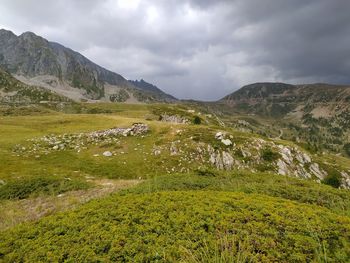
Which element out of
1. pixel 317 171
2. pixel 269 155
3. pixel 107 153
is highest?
pixel 269 155

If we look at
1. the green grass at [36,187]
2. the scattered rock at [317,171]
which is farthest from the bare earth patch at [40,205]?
the scattered rock at [317,171]

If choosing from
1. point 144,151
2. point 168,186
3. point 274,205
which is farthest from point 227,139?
point 274,205

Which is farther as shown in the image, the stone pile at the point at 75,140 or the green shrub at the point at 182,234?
the stone pile at the point at 75,140

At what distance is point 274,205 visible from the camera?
43.1 feet

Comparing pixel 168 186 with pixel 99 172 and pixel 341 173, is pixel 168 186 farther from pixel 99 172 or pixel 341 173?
pixel 341 173

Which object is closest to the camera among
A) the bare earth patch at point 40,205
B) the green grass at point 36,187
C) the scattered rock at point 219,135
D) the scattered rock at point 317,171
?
the bare earth patch at point 40,205

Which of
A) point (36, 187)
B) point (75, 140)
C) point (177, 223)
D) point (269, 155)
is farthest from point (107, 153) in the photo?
point (177, 223)

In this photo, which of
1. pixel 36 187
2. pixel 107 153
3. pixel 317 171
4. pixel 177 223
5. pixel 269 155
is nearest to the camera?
pixel 177 223

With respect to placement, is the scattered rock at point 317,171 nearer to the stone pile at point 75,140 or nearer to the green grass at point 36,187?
the stone pile at point 75,140

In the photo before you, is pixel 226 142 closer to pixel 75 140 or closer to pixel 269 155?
pixel 269 155

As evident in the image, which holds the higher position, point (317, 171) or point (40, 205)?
point (40, 205)

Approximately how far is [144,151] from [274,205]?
41.3 metres

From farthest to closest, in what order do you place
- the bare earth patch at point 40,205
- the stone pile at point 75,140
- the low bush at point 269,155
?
the low bush at point 269,155 < the stone pile at point 75,140 < the bare earth patch at point 40,205

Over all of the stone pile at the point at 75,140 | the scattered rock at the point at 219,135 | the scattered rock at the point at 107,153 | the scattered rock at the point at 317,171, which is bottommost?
the scattered rock at the point at 317,171
